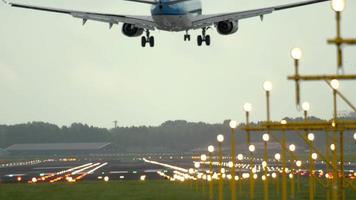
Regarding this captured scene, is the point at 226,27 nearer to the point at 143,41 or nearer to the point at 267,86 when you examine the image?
the point at 143,41

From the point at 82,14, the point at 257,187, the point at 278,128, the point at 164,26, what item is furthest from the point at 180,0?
the point at 278,128

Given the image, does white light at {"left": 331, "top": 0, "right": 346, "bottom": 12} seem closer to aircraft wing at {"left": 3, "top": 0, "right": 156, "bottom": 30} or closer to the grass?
the grass

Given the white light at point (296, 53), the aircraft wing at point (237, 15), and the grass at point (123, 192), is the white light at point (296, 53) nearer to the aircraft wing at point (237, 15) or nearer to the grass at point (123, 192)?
the grass at point (123, 192)

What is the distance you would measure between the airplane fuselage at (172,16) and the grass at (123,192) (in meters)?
15.7

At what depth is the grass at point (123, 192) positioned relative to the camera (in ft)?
204

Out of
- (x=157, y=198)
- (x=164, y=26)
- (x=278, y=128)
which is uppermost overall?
(x=164, y=26)

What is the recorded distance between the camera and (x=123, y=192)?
6850 centimetres

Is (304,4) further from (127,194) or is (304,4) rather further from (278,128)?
(278,128)

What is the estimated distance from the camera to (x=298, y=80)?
2361 centimetres

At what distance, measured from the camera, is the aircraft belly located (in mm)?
80938

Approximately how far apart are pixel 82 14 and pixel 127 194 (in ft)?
76.1

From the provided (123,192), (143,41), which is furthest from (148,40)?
(123,192)

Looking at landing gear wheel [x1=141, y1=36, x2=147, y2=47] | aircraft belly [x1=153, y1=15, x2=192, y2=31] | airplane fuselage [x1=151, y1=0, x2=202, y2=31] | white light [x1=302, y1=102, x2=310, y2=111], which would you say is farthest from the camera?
landing gear wheel [x1=141, y1=36, x2=147, y2=47]

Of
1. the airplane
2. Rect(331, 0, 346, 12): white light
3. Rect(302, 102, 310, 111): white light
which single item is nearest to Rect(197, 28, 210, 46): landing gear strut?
the airplane
